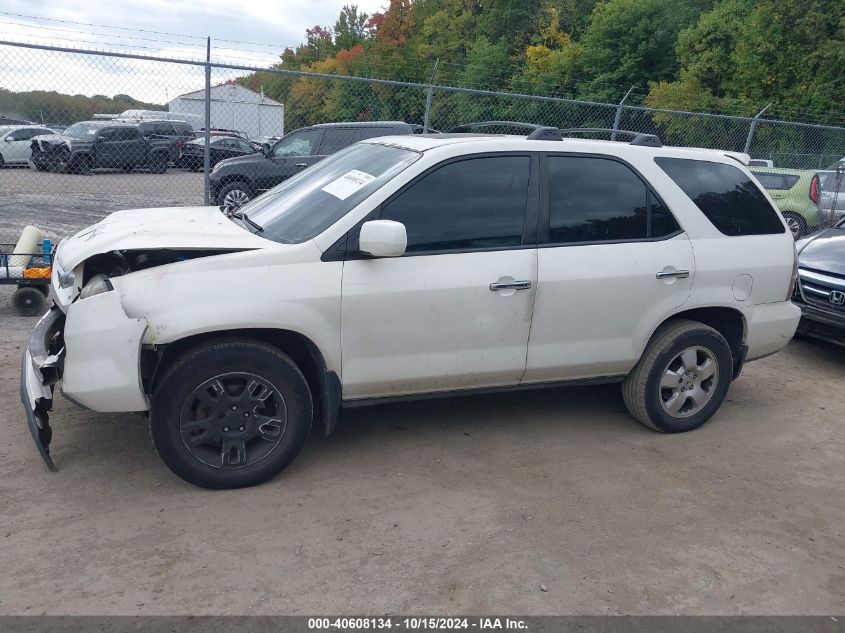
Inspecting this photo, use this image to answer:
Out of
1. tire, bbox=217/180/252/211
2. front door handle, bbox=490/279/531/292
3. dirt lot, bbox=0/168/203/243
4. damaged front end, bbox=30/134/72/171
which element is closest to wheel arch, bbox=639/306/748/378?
front door handle, bbox=490/279/531/292

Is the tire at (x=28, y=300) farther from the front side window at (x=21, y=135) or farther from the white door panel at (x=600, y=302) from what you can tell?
the front side window at (x=21, y=135)

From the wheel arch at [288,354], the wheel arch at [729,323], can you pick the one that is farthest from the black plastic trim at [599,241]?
the wheel arch at [288,354]

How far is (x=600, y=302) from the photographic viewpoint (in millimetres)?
4594

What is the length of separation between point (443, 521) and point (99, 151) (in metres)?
11.0

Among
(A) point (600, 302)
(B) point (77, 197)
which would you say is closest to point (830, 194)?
(A) point (600, 302)

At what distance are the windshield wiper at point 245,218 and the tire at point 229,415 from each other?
84 centimetres

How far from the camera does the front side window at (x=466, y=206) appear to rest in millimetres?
4234

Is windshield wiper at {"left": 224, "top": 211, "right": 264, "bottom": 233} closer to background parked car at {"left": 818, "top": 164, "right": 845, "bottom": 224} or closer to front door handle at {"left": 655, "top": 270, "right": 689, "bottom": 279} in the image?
front door handle at {"left": 655, "top": 270, "right": 689, "bottom": 279}

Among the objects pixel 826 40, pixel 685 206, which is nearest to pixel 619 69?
pixel 826 40

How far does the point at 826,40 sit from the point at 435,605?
30580 mm

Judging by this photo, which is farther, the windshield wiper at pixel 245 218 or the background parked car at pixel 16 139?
the background parked car at pixel 16 139

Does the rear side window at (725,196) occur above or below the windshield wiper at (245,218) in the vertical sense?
above

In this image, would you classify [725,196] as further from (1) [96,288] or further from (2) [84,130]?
(2) [84,130]

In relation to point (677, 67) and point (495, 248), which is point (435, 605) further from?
point (677, 67)
